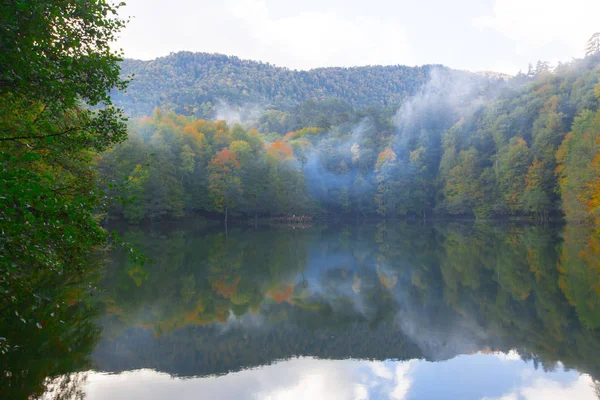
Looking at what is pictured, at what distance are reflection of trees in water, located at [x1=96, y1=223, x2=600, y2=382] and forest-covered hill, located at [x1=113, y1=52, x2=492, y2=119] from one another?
96.0m

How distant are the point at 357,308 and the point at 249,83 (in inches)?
5683

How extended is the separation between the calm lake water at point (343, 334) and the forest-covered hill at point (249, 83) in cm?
9814

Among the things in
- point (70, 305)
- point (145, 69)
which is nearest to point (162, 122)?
point (70, 305)

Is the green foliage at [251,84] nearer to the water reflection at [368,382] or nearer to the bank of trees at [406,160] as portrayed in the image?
the bank of trees at [406,160]

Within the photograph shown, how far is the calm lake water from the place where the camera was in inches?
327

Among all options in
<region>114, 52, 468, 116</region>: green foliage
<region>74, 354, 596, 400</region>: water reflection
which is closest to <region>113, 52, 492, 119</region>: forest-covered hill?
<region>114, 52, 468, 116</region>: green foliage

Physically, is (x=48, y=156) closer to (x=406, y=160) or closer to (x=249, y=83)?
(x=406, y=160)

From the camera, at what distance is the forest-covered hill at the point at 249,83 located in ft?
393

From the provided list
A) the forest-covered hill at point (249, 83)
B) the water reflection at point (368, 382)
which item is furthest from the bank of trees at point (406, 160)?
the water reflection at point (368, 382)

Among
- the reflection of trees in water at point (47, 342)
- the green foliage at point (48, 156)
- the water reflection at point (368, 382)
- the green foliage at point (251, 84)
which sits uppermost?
the green foliage at point (251, 84)

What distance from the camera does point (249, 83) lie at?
151375 millimetres

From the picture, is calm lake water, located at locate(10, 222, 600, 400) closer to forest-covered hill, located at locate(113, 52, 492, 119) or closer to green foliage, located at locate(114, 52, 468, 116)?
green foliage, located at locate(114, 52, 468, 116)

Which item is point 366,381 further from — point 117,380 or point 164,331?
point 164,331

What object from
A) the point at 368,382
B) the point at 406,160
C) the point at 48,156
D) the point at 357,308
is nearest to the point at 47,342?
the point at 48,156
